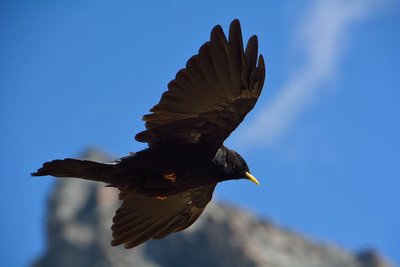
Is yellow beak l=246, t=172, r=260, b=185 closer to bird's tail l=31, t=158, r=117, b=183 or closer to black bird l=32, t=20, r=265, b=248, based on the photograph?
black bird l=32, t=20, r=265, b=248

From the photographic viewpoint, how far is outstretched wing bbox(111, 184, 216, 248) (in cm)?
1127

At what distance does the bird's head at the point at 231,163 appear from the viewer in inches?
401

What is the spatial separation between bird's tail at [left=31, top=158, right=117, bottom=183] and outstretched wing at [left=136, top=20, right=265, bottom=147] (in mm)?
538

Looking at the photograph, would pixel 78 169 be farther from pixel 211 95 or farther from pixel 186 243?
pixel 186 243

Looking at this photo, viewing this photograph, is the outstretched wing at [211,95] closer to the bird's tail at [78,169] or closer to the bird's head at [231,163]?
the bird's head at [231,163]

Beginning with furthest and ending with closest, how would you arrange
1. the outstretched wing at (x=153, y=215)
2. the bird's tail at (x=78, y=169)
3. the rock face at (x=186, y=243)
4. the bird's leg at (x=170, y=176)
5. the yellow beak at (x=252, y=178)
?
the rock face at (x=186, y=243), the outstretched wing at (x=153, y=215), the yellow beak at (x=252, y=178), the bird's leg at (x=170, y=176), the bird's tail at (x=78, y=169)

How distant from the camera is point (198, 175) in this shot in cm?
1019

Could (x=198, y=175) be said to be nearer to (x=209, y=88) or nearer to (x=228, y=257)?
(x=209, y=88)

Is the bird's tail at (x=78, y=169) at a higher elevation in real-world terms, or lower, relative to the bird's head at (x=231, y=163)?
lower

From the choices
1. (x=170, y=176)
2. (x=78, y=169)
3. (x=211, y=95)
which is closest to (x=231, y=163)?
(x=170, y=176)

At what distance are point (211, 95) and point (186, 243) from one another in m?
29.7

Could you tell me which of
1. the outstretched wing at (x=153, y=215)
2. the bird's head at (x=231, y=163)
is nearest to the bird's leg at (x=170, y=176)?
the bird's head at (x=231, y=163)

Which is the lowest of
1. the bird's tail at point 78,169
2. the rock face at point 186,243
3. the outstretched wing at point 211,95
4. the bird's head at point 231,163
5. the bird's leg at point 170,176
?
the bird's tail at point 78,169

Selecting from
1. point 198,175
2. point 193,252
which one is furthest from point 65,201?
point 198,175
